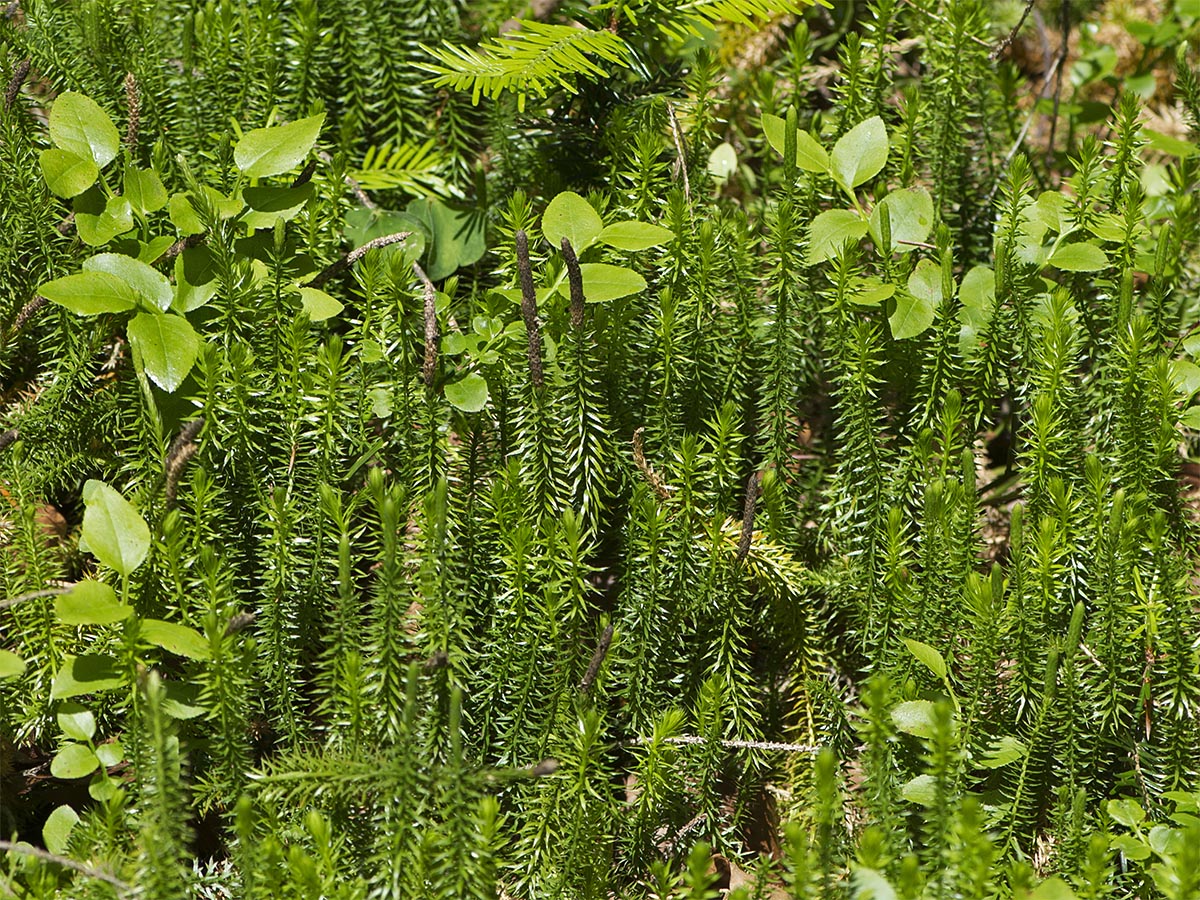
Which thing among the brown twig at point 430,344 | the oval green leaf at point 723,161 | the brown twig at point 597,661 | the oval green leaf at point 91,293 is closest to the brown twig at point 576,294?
the brown twig at point 430,344

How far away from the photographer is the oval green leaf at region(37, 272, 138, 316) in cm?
186

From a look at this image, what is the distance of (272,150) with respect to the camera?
6.91 feet

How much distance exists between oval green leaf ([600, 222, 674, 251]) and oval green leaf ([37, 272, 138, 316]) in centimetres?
80

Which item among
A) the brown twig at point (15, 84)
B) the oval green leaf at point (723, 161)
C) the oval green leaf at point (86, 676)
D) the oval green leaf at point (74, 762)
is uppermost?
the brown twig at point (15, 84)

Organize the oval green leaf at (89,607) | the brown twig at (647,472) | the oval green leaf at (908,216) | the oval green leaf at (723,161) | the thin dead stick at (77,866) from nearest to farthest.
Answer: the thin dead stick at (77,866) < the oval green leaf at (89,607) < the brown twig at (647,472) < the oval green leaf at (908,216) < the oval green leaf at (723,161)

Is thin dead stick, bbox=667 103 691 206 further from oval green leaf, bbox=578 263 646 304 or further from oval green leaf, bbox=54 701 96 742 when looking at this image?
oval green leaf, bbox=54 701 96 742

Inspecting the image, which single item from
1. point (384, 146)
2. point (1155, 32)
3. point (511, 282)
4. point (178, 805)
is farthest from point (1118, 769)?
point (1155, 32)

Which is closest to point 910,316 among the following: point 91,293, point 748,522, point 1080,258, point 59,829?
point 1080,258

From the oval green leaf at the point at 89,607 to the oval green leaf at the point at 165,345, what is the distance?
1.18 ft

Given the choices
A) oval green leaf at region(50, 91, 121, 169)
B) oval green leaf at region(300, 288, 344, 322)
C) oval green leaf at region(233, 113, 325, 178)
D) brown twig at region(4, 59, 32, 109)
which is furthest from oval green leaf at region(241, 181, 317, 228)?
brown twig at region(4, 59, 32, 109)

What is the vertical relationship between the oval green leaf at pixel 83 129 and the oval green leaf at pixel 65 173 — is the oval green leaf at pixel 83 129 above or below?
above

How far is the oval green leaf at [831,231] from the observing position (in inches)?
84.0

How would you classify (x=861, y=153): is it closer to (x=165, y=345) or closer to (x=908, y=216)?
(x=908, y=216)

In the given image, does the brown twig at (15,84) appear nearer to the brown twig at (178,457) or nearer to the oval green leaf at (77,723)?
the brown twig at (178,457)
